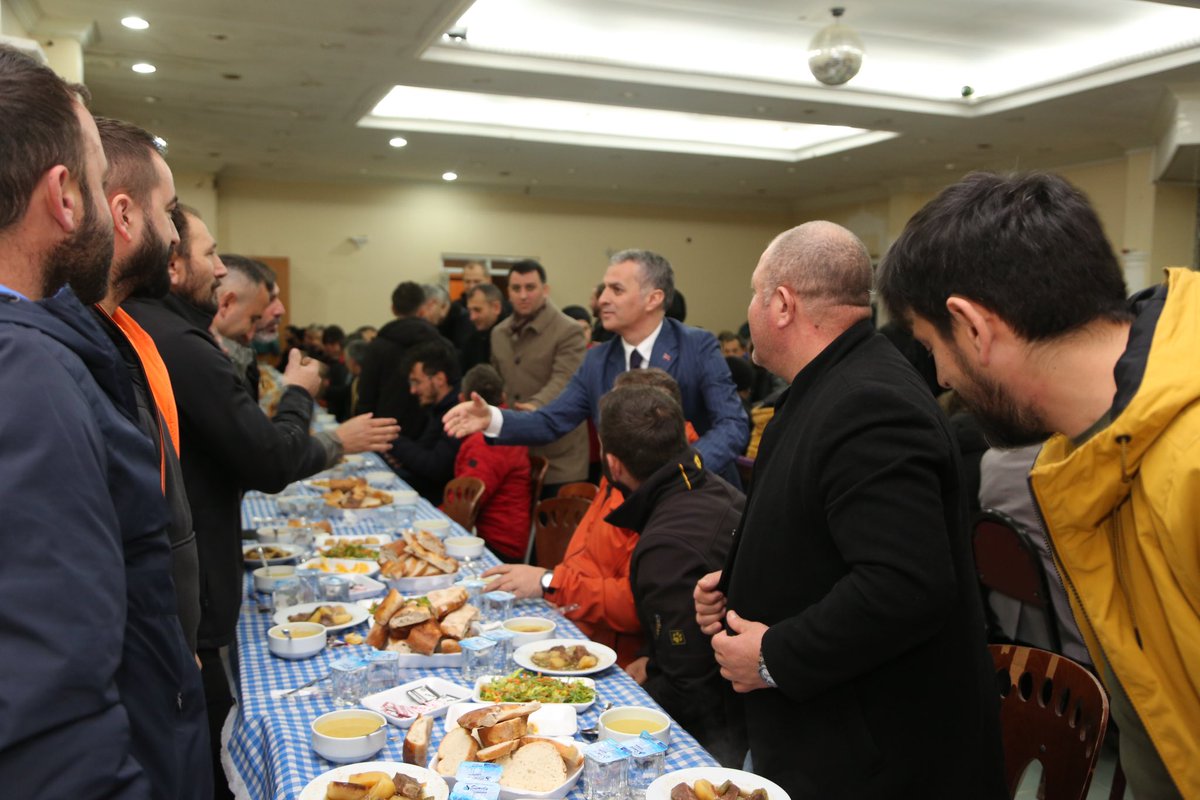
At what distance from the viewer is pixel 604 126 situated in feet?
34.0

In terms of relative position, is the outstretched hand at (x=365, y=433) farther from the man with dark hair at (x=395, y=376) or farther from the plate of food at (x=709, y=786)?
the man with dark hair at (x=395, y=376)

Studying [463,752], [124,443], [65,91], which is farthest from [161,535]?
[463,752]

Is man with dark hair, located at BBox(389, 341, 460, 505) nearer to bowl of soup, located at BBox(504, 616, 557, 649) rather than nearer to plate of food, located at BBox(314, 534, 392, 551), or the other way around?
plate of food, located at BBox(314, 534, 392, 551)

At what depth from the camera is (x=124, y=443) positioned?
106cm

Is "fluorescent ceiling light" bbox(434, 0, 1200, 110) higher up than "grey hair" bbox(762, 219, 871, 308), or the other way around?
"fluorescent ceiling light" bbox(434, 0, 1200, 110)

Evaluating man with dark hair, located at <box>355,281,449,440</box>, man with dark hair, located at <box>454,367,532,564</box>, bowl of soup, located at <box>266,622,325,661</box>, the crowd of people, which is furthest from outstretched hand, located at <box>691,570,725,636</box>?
man with dark hair, located at <box>355,281,449,440</box>

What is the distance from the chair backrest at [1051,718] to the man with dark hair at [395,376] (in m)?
3.68

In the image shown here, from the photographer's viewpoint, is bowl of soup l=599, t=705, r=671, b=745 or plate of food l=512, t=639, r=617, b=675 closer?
bowl of soup l=599, t=705, r=671, b=745

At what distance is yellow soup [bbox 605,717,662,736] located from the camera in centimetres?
176

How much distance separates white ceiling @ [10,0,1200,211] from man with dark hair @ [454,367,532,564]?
3032 mm

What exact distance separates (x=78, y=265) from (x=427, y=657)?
133 cm

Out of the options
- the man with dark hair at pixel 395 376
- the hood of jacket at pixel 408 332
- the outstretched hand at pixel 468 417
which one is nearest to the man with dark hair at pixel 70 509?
the outstretched hand at pixel 468 417

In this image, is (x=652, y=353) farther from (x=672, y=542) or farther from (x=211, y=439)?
(x=211, y=439)

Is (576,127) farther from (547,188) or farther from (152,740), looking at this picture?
(152,740)
